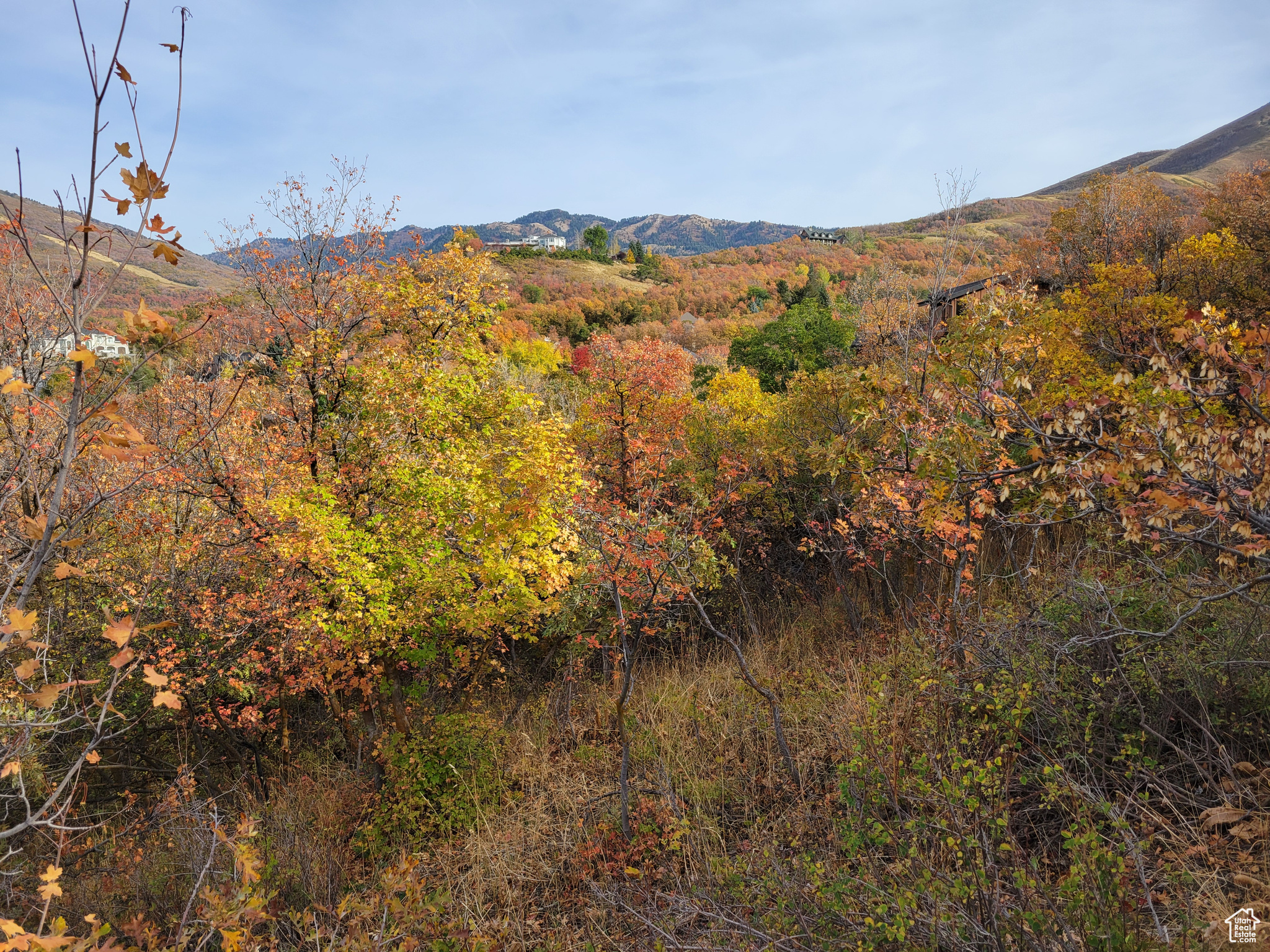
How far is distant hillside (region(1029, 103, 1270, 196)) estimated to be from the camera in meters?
101

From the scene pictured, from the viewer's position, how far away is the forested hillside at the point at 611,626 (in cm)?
311

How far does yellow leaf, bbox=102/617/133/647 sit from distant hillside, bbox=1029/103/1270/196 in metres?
122

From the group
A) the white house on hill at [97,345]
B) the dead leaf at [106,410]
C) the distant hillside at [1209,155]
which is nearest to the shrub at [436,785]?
the white house on hill at [97,345]

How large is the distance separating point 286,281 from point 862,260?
88736mm

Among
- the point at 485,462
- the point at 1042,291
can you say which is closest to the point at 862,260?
the point at 1042,291

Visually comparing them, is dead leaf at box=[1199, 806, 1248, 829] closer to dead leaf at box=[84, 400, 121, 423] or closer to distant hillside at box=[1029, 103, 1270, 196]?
dead leaf at box=[84, 400, 121, 423]

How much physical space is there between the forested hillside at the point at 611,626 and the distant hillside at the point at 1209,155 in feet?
376

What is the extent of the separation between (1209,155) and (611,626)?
166 meters

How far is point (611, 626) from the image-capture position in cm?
1059

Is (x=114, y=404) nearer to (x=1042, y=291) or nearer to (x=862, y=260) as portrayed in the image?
(x=1042, y=291)

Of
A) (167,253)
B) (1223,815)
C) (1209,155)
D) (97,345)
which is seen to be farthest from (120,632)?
(1209,155)

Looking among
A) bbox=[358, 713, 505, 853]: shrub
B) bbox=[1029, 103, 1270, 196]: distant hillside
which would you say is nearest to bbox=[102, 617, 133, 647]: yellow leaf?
bbox=[358, 713, 505, 853]: shrub

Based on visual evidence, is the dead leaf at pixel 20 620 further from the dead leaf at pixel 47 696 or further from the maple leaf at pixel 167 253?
the maple leaf at pixel 167 253

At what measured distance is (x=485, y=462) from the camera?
29.2ft
